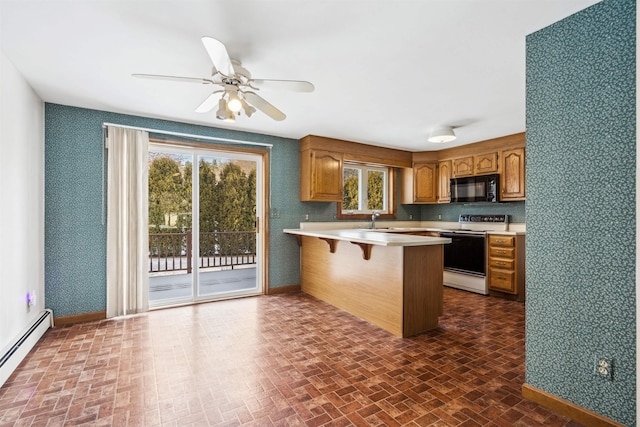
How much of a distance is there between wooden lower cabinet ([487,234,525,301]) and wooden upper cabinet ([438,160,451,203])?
1.22 metres

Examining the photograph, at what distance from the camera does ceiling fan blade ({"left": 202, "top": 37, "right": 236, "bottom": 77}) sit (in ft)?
5.50

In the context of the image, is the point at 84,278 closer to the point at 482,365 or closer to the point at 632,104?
the point at 482,365

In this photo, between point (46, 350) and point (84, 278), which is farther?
point (84, 278)

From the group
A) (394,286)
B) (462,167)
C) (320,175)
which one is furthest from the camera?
(462,167)

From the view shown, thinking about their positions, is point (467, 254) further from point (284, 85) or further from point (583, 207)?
point (284, 85)

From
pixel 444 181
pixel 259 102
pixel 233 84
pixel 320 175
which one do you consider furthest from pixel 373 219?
pixel 233 84

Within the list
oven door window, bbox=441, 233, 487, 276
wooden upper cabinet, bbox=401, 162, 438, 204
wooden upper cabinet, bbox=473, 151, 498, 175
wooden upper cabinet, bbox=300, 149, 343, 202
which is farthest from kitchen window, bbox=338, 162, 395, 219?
wooden upper cabinet, bbox=473, 151, 498, 175

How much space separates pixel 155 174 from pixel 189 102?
129cm

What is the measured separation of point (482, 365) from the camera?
247 cm

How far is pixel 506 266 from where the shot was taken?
4469 mm

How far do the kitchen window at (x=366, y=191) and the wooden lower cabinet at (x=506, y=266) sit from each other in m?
2.05

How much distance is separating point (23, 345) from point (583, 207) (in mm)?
4123

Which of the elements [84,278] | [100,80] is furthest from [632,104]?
[84,278]

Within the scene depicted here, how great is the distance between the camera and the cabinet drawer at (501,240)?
174 inches
